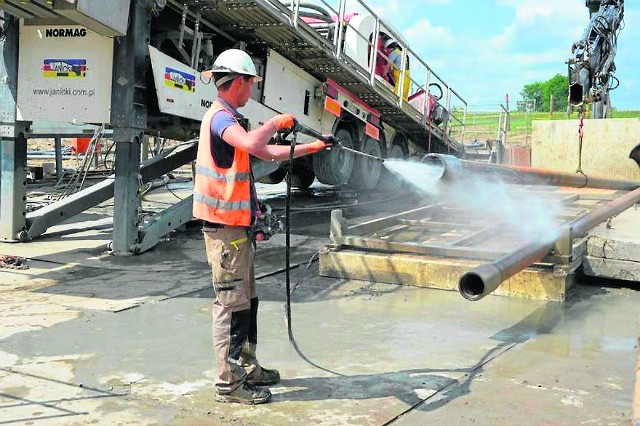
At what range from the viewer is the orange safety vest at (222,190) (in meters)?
3.83

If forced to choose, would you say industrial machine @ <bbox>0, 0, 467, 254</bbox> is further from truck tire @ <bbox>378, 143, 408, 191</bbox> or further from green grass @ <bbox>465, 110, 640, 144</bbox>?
green grass @ <bbox>465, 110, 640, 144</bbox>

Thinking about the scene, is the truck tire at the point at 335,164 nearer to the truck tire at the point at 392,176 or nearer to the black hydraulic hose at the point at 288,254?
the truck tire at the point at 392,176

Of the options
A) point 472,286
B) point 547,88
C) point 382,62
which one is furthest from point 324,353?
point 547,88

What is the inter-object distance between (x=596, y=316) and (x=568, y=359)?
1272 mm

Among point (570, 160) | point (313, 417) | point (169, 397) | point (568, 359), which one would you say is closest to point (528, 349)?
point (568, 359)

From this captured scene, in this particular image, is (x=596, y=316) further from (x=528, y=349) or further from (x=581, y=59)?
(x=581, y=59)

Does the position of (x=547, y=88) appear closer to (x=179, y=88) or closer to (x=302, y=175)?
(x=302, y=175)

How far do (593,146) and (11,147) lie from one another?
10796mm

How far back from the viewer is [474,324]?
5.48 meters

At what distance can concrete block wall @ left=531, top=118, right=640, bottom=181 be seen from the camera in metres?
13.6

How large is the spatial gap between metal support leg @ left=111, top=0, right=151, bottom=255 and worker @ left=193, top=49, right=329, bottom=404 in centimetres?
436

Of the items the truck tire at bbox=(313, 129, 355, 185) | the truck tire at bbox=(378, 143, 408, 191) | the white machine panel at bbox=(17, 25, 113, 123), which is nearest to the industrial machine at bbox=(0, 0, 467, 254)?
the white machine panel at bbox=(17, 25, 113, 123)

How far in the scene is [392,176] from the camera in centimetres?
1575

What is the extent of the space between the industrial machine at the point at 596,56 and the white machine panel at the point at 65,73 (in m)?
9.27
